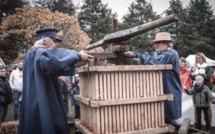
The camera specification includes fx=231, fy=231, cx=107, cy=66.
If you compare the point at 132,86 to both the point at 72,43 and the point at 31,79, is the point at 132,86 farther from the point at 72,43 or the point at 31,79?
the point at 72,43

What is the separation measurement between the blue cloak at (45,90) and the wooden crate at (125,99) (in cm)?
33

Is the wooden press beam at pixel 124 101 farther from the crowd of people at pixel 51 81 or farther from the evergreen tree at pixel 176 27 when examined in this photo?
the evergreen tree at pixel 176 27

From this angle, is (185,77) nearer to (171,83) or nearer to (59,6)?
(171,83)

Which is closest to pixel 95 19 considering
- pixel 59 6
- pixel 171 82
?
pixel 59 6

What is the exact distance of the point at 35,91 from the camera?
2.93m

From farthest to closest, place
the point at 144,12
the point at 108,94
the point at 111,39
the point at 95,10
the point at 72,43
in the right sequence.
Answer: the point at 144,12
the point at 95,10
the point at 72,43
the point at 111,39
the point at 108,94

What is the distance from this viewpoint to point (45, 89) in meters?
2.90

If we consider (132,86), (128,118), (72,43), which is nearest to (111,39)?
(132,86)

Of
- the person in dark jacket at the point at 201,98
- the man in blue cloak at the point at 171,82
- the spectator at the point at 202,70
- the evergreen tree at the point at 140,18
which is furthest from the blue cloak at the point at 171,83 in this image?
the evergreen tree at the point at 140,18

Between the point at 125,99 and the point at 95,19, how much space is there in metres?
35.2

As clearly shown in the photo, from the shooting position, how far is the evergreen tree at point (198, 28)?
39.1 m

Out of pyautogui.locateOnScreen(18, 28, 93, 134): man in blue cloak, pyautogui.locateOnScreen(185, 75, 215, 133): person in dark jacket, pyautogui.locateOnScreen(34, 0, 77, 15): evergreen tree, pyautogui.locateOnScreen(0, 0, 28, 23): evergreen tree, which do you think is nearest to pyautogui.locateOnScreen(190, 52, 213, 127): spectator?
pyautogui.locateOnScreen(185, 75, 215, 133): person in dark jacket

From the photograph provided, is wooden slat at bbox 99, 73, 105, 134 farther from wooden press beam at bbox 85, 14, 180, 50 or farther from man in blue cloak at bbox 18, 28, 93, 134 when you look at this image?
wooden press beam at bbox 85, 14, 180, 50

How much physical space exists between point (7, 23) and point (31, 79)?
15.7 meters
